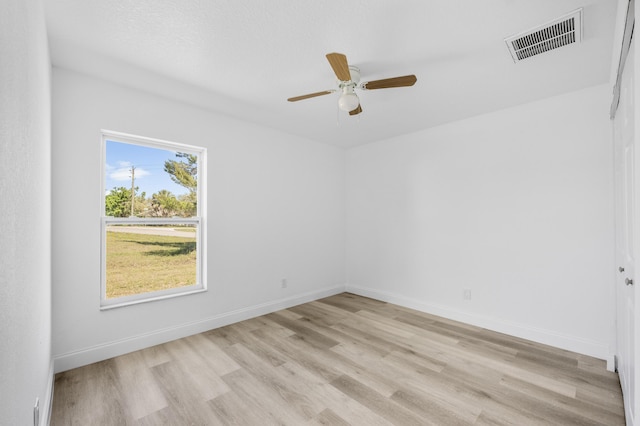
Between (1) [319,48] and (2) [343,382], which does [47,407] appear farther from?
(1) [319,48]

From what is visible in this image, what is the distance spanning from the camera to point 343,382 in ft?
7.71

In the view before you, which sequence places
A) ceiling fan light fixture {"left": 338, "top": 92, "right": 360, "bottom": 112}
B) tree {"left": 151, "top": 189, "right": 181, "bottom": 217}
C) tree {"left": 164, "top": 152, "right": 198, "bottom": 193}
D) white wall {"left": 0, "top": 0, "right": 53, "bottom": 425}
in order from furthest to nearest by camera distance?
tree {"left": 164, "top": 152, "right": 198, "bottom": 193} → tree {"left": 151, "top": 189, "right": 181, "bottom": 217} → ceiling fan light fixture {"left": 338, "top": 92, "right": 360, "bottom": 112} → white wall {"left": 0, "top": 0, "right": 53, "bottom": 425}

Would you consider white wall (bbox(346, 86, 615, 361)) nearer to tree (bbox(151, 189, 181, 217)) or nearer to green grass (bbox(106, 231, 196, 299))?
green grass (bbox(106, 231, 196, 299))

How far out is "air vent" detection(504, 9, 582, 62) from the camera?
187 centimetres

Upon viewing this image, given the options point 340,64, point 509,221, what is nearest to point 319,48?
point 340,64

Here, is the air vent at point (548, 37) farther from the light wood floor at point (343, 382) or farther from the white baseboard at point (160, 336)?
the white baseboard at point (160, 336)

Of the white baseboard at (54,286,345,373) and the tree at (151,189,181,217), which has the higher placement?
the tree at (151,189,181,217)

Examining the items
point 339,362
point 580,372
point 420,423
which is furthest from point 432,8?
point 580,372

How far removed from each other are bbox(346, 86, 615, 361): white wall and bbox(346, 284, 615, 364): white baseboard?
0.01 m

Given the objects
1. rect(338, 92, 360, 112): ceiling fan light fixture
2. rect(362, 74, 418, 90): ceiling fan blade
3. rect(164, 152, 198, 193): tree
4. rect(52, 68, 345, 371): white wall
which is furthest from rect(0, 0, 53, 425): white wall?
rect(362, 74, 418, 90): ceiling fan blade

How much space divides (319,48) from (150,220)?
2.38 m

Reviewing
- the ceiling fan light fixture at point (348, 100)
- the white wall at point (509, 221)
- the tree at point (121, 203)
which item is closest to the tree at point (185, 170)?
the tree at point (121, 203)

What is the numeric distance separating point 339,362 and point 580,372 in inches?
81.3

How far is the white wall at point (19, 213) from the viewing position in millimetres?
893
